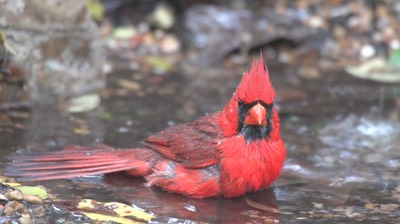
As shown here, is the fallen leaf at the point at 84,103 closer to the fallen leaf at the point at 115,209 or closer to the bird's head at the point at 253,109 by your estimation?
the bird's head at the point at 253,109

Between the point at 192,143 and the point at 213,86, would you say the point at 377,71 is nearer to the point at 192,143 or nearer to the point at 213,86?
the point at 213,86

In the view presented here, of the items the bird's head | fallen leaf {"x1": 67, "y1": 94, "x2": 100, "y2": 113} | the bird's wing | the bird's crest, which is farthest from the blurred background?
the bird's crest

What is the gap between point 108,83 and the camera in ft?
20.2

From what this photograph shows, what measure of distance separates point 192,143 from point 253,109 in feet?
1.34

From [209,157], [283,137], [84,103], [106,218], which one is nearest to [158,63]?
[84,103]

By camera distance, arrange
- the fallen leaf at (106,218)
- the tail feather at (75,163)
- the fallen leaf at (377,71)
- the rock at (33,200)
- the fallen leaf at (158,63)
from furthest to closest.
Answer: the fallen leaf at (158,63), the fallen leaf at (377,71), the tail feather at (75,163), the rock at (33,200), the fallen leaf at (106,218)

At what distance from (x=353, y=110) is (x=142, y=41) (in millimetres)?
2530

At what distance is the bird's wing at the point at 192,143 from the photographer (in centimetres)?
390

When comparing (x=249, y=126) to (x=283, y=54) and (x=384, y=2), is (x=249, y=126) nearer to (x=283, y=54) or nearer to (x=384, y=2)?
(x=283, y=54)

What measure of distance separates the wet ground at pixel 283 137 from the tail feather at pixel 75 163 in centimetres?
6

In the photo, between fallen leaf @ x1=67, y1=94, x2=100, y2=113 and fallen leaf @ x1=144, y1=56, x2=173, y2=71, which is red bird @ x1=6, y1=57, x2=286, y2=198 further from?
fallen leaf @ x1=144, y1=56, x2=173, y2=71

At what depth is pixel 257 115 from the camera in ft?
12.3

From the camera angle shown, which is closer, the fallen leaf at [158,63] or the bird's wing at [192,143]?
the bird's wing at [192,143]

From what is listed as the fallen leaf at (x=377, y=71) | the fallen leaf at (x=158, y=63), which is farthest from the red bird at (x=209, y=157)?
the fallen leaf at (x=377, y=71)
